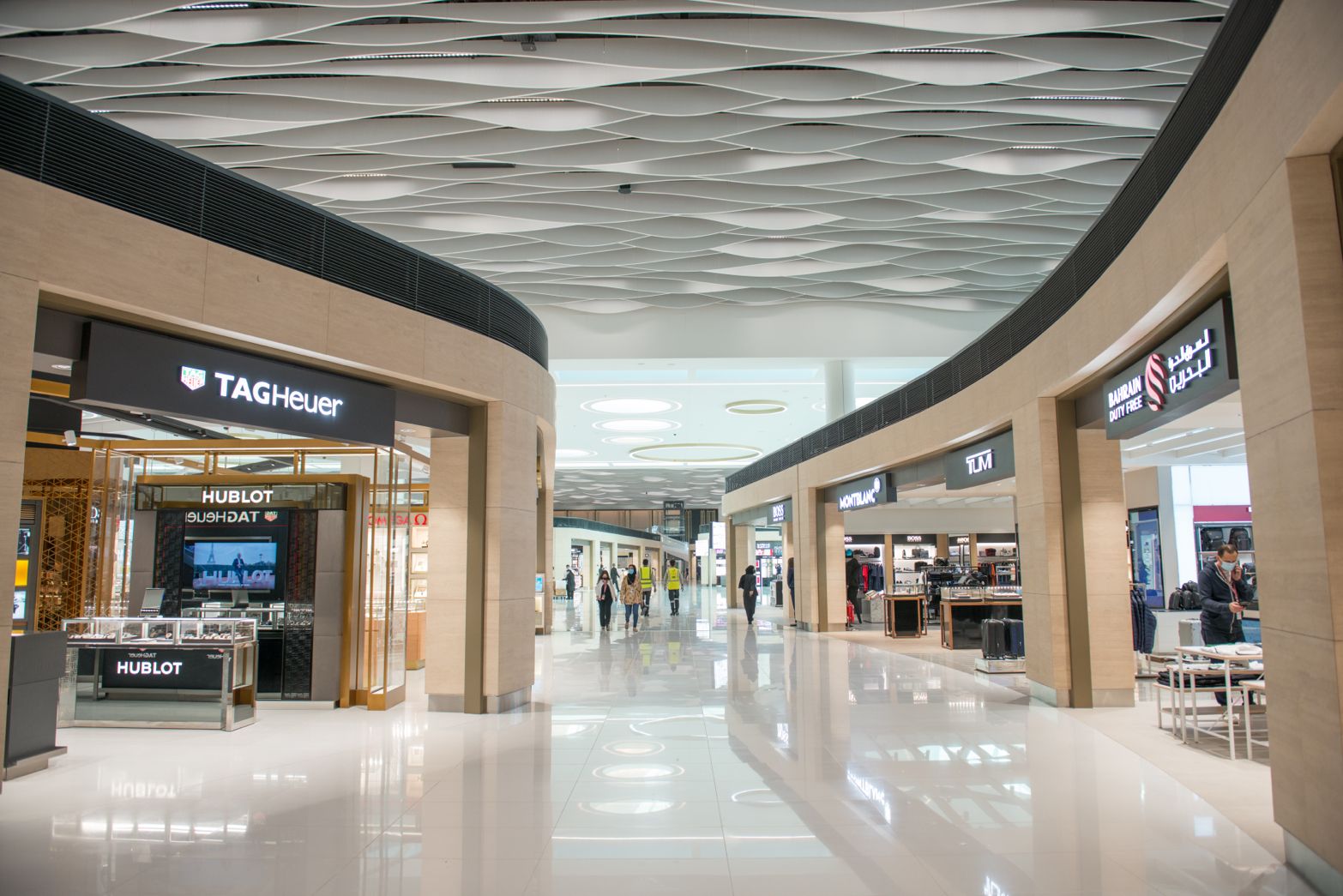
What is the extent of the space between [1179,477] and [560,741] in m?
19.2

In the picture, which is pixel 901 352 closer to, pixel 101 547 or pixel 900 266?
pixel 900 266

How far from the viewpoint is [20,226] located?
4391mm

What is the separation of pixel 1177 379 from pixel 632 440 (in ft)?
77.4

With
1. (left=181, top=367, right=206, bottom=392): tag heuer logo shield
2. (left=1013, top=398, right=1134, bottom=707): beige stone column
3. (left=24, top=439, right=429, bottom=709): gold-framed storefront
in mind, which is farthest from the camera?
(left=24, top=439, right=429, bottom=709): gold-framed storefront

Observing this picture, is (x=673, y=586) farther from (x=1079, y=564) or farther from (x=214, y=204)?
(x=214, y=204)

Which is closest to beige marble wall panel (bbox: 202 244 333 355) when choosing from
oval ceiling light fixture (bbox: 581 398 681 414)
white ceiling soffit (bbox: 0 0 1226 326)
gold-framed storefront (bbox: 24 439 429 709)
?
gold-framed storefront (bbox: 24 439 429 709)

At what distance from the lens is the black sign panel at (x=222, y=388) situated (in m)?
4.98

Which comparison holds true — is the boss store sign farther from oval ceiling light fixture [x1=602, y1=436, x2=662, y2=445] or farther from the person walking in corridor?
oval ceiling light fixture [x1=602, y1=436, x2=662, y2=445]

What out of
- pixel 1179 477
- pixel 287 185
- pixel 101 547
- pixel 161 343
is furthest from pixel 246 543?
pixel 1179 477

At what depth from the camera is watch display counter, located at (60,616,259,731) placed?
757 cm

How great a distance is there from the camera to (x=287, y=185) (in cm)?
1205

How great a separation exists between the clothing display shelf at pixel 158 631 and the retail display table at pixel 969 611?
35.3 feet

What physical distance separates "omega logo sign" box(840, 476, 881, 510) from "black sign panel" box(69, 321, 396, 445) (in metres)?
9.22

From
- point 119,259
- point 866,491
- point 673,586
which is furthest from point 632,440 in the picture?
point 119,259
